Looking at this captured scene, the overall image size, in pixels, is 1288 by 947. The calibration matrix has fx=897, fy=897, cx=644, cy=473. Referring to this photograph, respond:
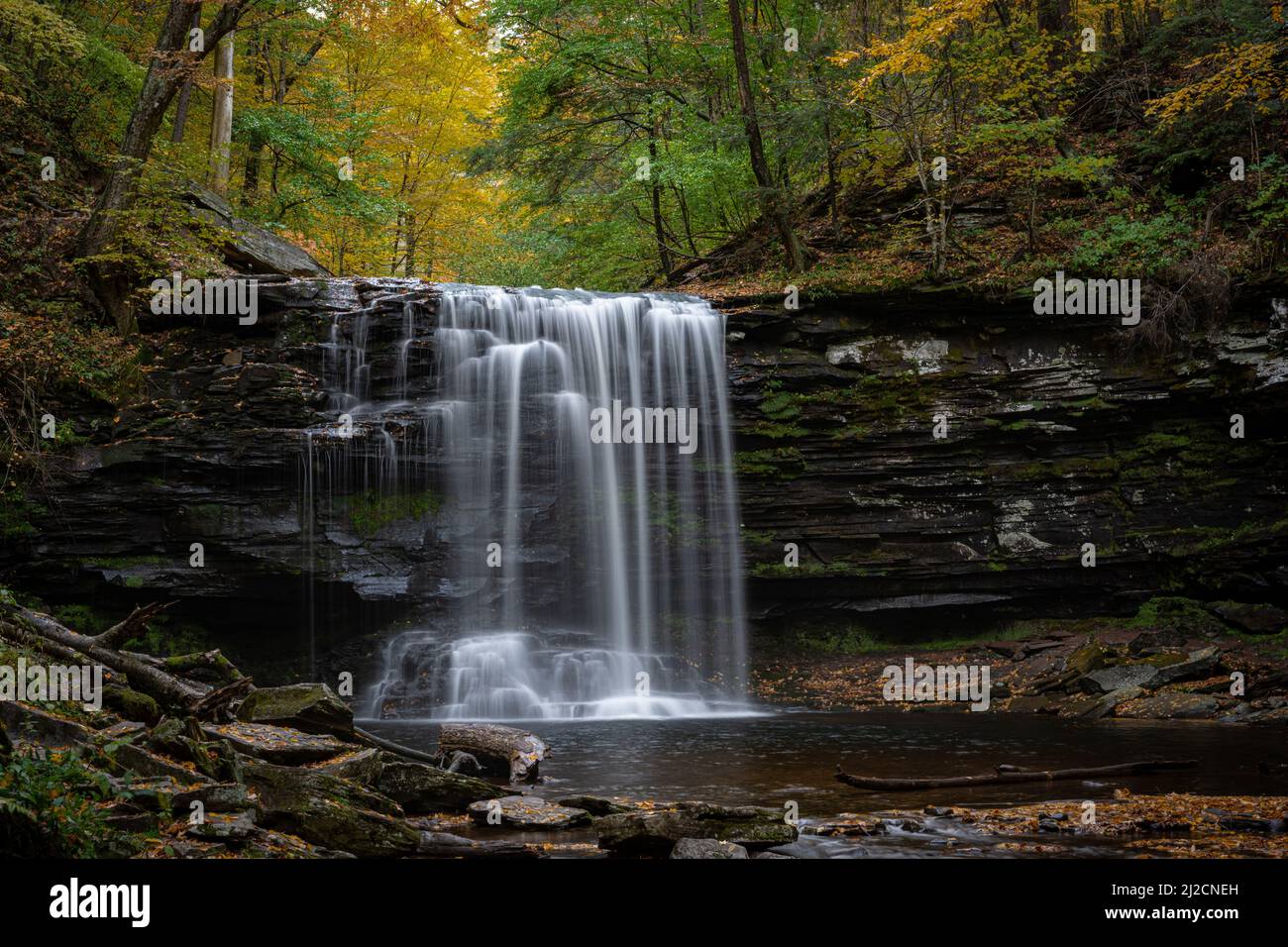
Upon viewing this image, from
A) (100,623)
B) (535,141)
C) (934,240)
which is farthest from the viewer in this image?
(535,141)

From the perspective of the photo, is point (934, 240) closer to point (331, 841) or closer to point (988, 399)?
point (988, 399)

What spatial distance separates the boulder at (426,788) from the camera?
6848mm

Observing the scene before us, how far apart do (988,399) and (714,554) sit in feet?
17.7

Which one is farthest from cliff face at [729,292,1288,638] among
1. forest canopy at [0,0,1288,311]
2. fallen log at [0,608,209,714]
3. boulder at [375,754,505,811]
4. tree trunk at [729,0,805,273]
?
fallen log at [0,608,209,714]

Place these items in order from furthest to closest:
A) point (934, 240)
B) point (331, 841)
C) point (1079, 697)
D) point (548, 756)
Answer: point (934, 240) → point (1079, 697) → point (548, 756) → point (331, 841)

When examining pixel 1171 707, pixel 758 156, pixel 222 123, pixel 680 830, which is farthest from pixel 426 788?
pixel 222 123

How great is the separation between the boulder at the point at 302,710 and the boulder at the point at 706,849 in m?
3.98

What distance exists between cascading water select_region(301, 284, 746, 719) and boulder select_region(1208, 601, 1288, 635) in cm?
768

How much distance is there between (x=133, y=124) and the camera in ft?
46.2

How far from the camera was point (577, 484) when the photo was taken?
1548cm

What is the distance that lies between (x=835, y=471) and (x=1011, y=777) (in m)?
8.13

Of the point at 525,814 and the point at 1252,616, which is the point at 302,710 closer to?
the point at 525,814

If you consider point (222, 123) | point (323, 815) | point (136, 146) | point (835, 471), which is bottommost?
point (323, 815)
